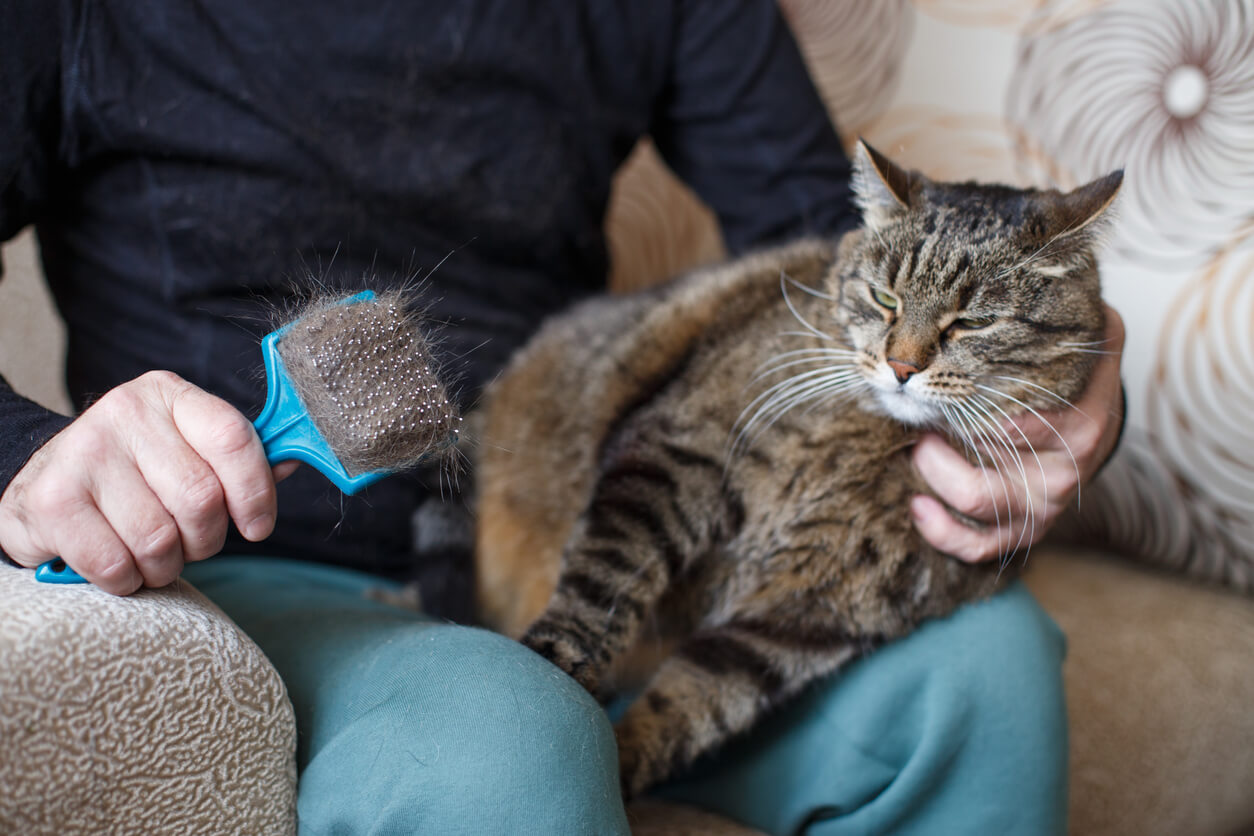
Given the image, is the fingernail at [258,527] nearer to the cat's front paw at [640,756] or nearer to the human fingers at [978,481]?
the cat's front paw at [640,756]

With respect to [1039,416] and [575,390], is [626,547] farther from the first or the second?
[1039,416]

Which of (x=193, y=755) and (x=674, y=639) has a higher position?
(x=193, y=755)

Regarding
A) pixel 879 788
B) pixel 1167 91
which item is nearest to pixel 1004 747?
pixel 879 788

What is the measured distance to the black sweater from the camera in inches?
33.2

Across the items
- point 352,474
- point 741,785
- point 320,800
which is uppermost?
point 352,474

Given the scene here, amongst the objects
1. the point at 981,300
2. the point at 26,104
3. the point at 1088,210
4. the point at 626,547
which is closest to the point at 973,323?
the point at 981,300

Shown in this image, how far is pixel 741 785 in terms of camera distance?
0.91m

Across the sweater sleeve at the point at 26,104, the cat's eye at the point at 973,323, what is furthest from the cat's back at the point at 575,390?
the sweater sleeve at the point at 26,104

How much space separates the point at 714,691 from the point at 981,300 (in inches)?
19.4

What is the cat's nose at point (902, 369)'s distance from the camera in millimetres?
813

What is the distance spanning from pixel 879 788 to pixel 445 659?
0.50m

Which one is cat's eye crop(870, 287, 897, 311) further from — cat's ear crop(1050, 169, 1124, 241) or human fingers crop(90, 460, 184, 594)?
human fingers crop(90, 460, 184, 594)

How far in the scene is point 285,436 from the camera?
0.59 metres

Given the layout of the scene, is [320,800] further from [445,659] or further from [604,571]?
[604,571]
